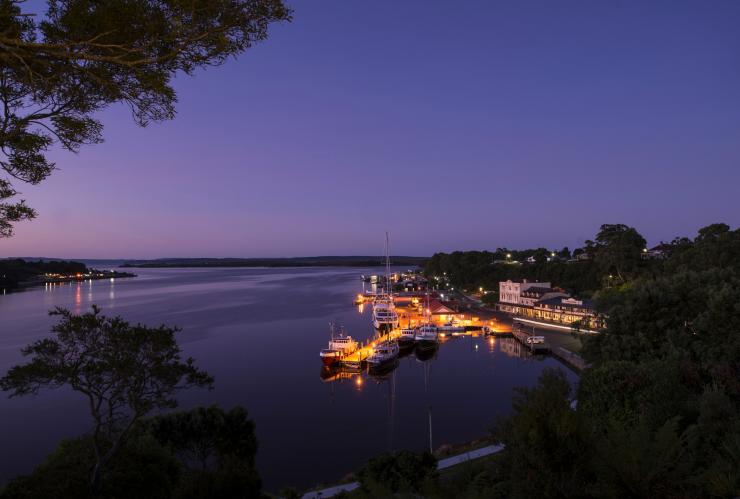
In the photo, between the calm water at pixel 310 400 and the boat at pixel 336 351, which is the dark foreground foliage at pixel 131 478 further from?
the boat at pixel 336 351

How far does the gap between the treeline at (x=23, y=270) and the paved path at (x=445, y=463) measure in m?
127

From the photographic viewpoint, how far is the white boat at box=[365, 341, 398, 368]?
32.0m

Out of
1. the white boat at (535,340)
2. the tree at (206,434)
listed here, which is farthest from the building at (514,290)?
the tree at (206,434)

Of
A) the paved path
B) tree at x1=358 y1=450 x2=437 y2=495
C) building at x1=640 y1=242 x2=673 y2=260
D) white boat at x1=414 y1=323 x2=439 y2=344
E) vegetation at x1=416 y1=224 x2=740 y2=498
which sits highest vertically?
building at x1=640 y1=242 x2=673 y2=260

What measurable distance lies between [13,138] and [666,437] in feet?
26.9

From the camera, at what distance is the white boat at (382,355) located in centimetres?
3203

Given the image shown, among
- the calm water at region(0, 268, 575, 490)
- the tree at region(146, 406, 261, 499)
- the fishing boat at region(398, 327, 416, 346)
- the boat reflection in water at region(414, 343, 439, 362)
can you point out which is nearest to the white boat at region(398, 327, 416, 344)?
the fishing boat at region(398, 327, 416, 346)

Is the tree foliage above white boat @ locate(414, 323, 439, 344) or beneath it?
above

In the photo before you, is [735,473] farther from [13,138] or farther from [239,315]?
[239,315]

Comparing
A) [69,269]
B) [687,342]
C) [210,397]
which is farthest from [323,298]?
[69,269]

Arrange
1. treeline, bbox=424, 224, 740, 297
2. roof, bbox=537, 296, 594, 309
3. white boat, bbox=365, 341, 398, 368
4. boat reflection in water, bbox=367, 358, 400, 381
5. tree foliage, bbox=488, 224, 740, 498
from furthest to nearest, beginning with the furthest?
roof, bbox=537, 296, 594, 309 → treeline, bbox=424, 224, 740, 297 → white boat, bbox=365, 341, 398, 368 → boat reflection in water, bbox=367, 358, 400, 381 → tree foliage, bbox=488, 224, 740, 498

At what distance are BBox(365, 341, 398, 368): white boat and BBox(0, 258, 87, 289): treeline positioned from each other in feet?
374

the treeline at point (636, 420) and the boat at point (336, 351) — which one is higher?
the treeline at point (636, 420)

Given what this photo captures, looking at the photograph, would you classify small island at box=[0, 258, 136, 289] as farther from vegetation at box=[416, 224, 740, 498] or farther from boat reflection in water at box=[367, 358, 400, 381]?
vegetation at box=[416, 224, 740, 498]
